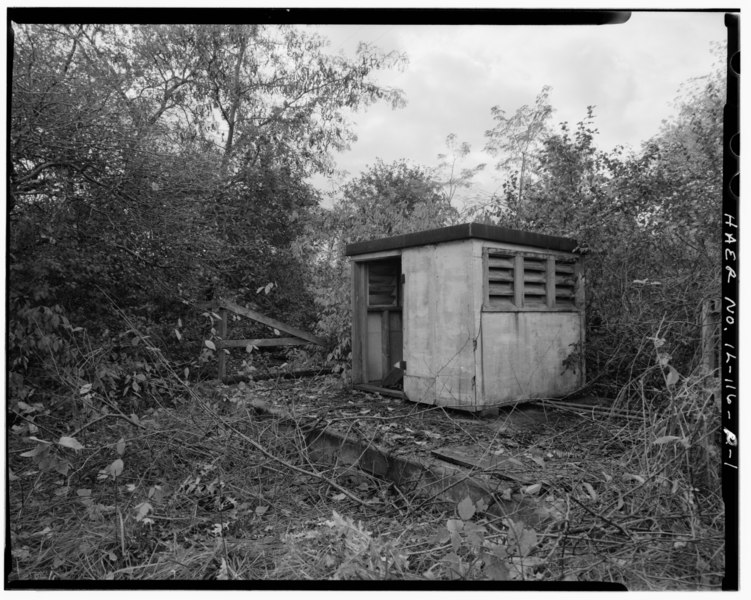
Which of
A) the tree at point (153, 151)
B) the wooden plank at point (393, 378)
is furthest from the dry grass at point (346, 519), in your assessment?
the wooden plank at point (393, 378)

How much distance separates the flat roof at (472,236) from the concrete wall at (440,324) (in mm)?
92

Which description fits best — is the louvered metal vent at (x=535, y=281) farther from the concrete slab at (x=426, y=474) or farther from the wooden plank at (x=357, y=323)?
the concrete slab at (x=426, y=474)

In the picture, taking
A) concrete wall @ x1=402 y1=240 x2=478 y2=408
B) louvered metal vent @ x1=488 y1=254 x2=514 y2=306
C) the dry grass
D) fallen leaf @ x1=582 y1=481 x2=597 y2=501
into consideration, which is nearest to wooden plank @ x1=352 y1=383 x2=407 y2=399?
concrete wall @ x1=402 y1=240 x2=478 y2=408

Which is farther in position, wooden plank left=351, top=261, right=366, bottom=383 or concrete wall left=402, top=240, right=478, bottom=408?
wooden plank left=351, top=261, right=366, bottom=383

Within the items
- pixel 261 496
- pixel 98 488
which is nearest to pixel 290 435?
pixel 261 496

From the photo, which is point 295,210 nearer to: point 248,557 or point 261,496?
point 261,496

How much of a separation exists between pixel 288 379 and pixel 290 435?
371 cm

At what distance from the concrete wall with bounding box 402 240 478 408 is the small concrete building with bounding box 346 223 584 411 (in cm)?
1

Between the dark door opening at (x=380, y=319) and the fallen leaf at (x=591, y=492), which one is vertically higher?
the dark door opening at (x=380, y=319)

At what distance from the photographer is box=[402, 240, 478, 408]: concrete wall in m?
4.90

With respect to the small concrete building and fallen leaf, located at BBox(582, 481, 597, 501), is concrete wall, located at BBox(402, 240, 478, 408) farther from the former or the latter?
fallen leaf, located at BBox(582, 481, 597, 501)

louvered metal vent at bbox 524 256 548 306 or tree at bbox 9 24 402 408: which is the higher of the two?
tree at bbox 9 24 402 408

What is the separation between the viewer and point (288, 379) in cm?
798

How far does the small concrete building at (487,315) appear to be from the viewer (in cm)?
490
